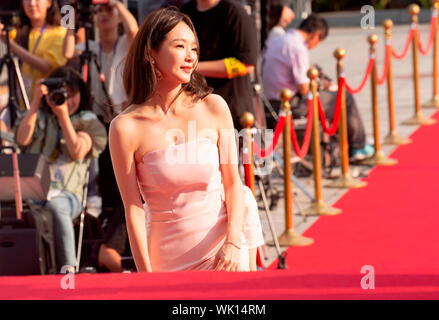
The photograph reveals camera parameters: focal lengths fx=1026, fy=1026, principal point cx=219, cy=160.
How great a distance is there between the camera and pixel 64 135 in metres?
6.23

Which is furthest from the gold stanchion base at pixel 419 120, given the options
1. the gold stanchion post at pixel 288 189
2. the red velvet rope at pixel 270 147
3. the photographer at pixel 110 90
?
the red velvet rope at pixel 270 147

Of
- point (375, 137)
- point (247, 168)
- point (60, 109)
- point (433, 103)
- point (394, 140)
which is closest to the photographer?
point (247, 168)

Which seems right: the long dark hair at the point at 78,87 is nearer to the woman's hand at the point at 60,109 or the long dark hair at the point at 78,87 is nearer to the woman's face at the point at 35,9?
the woman's hand at the point at 60,109

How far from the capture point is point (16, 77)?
7.83 m

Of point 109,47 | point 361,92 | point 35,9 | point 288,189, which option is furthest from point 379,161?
point 361,92

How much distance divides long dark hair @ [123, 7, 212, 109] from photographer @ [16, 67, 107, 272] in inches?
104

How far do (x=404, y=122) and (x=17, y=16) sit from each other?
5.31 meters

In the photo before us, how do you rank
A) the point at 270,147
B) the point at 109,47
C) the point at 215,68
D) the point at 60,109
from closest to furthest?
the point at 215,68 < the point at 60,109 < the point at 270,147 < the point at 109,47

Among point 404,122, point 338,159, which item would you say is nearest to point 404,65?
point 404,122

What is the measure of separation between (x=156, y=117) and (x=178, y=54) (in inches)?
9.2

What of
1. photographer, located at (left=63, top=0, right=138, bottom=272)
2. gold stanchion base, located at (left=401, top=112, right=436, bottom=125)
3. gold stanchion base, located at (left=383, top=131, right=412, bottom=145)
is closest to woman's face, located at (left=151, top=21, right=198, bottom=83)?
photographer, located at (left=63, top=0, right=138, bottom=272)

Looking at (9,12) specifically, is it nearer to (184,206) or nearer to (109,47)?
(109,47)

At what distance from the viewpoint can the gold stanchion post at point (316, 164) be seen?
25.4 ft
